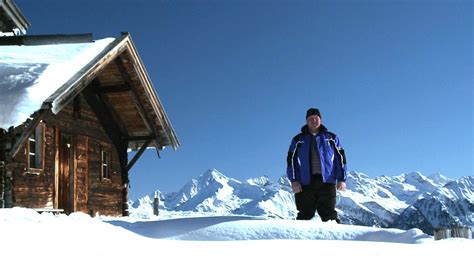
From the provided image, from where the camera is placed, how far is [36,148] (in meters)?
12.9

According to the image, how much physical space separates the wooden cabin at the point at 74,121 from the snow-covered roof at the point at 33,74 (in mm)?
18

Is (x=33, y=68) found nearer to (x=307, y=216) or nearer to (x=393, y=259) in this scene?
(x=307, y=216)

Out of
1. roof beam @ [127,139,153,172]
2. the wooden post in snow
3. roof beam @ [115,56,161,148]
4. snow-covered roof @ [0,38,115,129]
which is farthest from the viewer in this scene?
roof beam @ [127,139,153,172]

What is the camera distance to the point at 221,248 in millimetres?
5414

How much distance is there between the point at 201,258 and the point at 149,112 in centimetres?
1168

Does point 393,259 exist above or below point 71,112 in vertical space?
below

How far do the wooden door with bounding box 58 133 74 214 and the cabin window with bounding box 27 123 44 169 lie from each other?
100cm

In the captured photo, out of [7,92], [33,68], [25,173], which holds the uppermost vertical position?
[33,68]

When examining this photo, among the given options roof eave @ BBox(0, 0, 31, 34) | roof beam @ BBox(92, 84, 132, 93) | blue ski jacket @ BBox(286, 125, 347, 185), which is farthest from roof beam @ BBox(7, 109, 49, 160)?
roof eave @ BBox(0, 0, 31, 34)

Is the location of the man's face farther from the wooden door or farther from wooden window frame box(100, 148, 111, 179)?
wooden window frame box(100, 148, 111, 179)

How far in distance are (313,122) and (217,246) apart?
11.2 feet

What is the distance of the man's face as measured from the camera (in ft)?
27.7

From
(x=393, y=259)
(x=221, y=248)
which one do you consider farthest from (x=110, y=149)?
(x=393, y=259)

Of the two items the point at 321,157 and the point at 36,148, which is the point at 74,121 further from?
the point at 321,157
